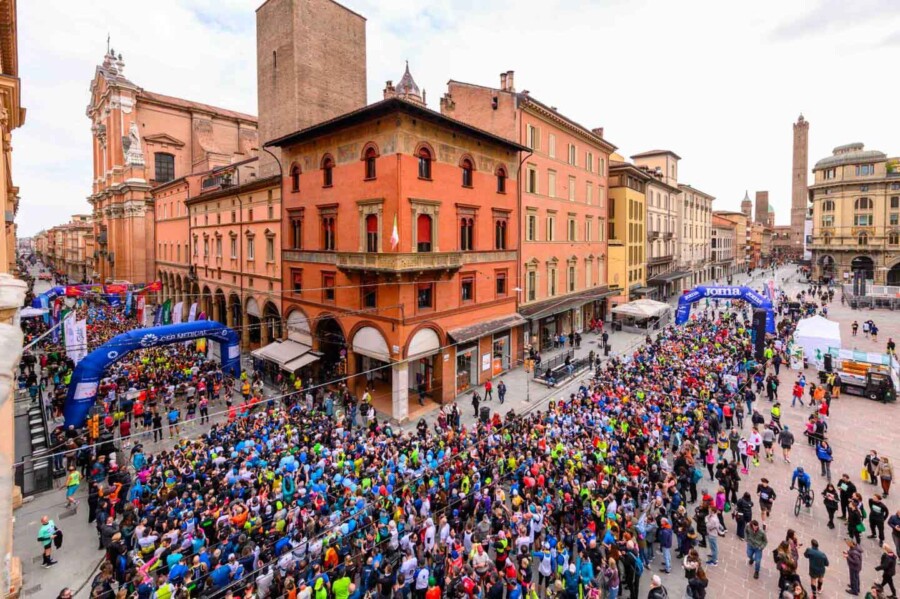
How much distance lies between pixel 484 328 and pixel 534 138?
1400 cm

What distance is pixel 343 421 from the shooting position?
66.6 ft

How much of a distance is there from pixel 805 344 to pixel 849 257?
61694 mm

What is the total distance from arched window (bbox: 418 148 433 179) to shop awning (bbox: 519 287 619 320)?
11888 mm

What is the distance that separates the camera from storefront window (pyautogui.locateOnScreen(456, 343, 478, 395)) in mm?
25759

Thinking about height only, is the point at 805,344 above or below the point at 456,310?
below

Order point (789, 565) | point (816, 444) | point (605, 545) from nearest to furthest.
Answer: point (789, 565)
point (605, 545)
point (816, 444)

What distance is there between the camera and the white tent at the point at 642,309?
37750 millimetres

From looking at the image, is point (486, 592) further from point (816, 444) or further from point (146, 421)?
point (146, 421)

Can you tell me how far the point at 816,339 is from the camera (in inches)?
1104

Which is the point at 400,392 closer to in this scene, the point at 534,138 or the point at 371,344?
the point at 371,344

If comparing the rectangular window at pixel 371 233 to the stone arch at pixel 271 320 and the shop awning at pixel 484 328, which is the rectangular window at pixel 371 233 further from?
the stone arch at pixel 271 320

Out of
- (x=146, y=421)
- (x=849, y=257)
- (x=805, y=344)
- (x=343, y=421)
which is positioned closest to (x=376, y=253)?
(x=343, y=421)

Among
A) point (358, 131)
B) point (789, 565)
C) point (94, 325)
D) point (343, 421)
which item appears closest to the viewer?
point (789, 565)

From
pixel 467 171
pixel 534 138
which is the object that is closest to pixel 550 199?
pixel 534 138
